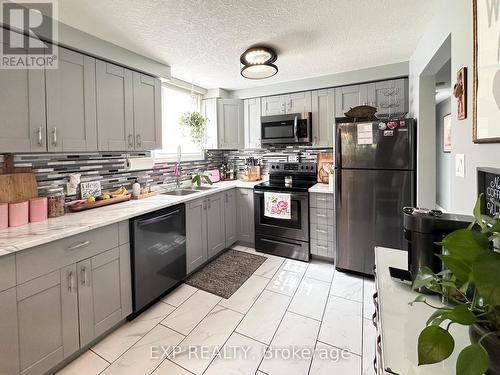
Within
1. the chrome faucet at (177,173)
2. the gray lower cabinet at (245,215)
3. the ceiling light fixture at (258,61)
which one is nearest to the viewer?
the ceiling light fixture at (258,61)

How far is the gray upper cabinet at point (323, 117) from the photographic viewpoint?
333 centimetres

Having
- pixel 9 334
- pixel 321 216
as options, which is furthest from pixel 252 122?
pixel 9 334

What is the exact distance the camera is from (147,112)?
262 centimetres

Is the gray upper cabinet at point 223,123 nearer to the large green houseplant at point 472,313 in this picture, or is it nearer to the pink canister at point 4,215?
the pink canister at point 4,215

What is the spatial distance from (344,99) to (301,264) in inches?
87.1

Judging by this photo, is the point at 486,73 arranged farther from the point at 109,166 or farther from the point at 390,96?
the point at 109,166

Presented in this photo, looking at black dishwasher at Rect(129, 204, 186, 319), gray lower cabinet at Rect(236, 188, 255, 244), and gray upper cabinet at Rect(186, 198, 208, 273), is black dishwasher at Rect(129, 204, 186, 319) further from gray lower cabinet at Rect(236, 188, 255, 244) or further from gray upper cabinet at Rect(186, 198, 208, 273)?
gray lower cabinet at Rect(236, 188, 255, 244)

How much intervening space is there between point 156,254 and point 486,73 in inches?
95.8

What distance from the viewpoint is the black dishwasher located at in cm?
206

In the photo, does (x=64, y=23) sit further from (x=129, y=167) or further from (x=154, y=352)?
(x=154, y=352)

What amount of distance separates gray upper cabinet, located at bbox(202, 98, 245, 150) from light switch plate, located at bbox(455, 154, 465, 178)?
295cm

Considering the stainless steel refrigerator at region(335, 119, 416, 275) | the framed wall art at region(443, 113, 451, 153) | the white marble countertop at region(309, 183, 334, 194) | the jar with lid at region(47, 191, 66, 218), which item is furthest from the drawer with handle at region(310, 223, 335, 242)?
the framed wall art at region(443, 113, 451, 153)

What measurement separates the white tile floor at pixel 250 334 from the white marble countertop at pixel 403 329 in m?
0.95

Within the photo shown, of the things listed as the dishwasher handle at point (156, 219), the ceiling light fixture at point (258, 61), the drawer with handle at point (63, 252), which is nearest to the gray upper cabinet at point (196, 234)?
the dishwasher handle at point (156, 219)
